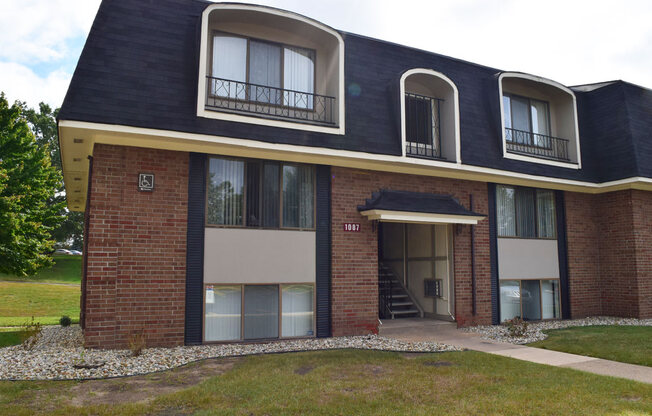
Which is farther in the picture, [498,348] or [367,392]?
[498,348]

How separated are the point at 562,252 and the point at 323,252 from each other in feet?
25.5

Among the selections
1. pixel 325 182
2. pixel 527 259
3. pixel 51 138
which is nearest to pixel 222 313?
pixel 325 182

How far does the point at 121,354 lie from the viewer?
7.96m

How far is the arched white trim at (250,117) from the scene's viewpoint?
356 inches

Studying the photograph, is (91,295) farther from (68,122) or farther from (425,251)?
(425,251)

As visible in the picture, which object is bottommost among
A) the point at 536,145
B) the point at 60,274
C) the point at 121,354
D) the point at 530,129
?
the point at 121,354

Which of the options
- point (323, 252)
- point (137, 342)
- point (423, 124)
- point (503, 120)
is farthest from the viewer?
point (503, 120)

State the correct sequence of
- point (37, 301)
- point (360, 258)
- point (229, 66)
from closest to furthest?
point (229, 66), point (360, 258), point (37, 301)

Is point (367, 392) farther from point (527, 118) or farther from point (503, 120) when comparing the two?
point (527, 118)

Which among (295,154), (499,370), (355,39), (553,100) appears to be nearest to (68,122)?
(295,154)

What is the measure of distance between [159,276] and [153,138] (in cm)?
258

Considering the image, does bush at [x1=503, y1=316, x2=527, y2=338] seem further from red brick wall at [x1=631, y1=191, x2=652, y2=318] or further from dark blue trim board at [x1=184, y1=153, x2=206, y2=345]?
dark blue trim board at [x1=184, y1=153, x2=206, y2=345]

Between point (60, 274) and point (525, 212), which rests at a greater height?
point (525, 212)

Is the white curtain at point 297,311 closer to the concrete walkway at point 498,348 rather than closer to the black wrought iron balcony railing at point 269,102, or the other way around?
the concrete walkway at point 498,348
